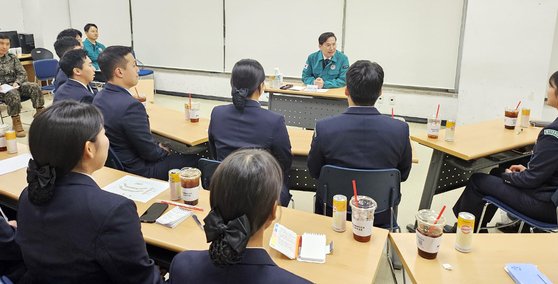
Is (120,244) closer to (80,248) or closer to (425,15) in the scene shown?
(80,248)

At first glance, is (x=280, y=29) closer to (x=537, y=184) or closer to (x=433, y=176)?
(x=433, y=176)

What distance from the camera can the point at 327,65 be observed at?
534 cm

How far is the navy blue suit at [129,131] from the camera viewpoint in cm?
278

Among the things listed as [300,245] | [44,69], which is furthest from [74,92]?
[44,69]

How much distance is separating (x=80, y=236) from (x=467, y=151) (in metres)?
2.44

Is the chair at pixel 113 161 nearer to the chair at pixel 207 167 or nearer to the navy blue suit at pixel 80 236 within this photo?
the chair at pixel 207 167

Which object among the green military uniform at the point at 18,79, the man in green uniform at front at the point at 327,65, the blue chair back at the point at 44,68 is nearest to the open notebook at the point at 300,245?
the man in green uniform at front at the point at 327,65

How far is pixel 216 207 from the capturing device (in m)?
1.12

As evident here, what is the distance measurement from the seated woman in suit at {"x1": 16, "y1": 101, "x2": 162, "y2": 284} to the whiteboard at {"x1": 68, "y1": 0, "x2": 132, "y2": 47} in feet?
24.1

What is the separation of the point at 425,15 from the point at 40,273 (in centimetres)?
581

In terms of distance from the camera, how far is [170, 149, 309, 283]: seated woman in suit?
1.08 meters

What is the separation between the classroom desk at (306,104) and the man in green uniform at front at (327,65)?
0.33 metres

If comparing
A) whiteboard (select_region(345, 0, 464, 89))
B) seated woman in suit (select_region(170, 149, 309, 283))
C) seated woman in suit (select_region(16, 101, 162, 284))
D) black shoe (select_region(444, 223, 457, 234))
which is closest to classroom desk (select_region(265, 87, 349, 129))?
whiteboard (select_region(345, 0, 464, 89))

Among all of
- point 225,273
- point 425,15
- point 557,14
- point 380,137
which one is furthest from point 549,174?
point 425,15
